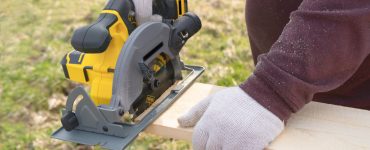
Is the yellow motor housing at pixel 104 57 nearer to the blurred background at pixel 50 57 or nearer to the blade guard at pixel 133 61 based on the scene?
the blade guard at pixel 133 61

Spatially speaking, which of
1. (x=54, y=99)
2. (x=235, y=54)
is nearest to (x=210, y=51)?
(x=235, y=54)

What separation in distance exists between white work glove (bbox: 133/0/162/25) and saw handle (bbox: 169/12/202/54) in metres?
0.08

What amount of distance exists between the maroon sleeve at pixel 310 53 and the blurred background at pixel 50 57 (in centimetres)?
164

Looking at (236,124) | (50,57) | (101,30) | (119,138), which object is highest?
(101,30)

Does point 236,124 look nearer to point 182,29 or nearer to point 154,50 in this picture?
point 154,50

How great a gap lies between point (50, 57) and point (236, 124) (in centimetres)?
279

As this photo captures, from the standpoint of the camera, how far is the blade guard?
1.62 m

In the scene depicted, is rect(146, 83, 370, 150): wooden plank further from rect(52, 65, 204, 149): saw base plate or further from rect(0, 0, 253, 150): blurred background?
rect(0, 0, 253, 150): blurred background

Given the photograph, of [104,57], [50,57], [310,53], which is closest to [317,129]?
[310,53]

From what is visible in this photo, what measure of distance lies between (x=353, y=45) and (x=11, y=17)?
3.99m

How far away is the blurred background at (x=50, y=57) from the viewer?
309 centimetres

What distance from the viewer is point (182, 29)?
1944mm

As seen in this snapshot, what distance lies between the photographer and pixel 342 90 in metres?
1.99

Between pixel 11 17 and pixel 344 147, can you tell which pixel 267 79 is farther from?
pixel 11 17
